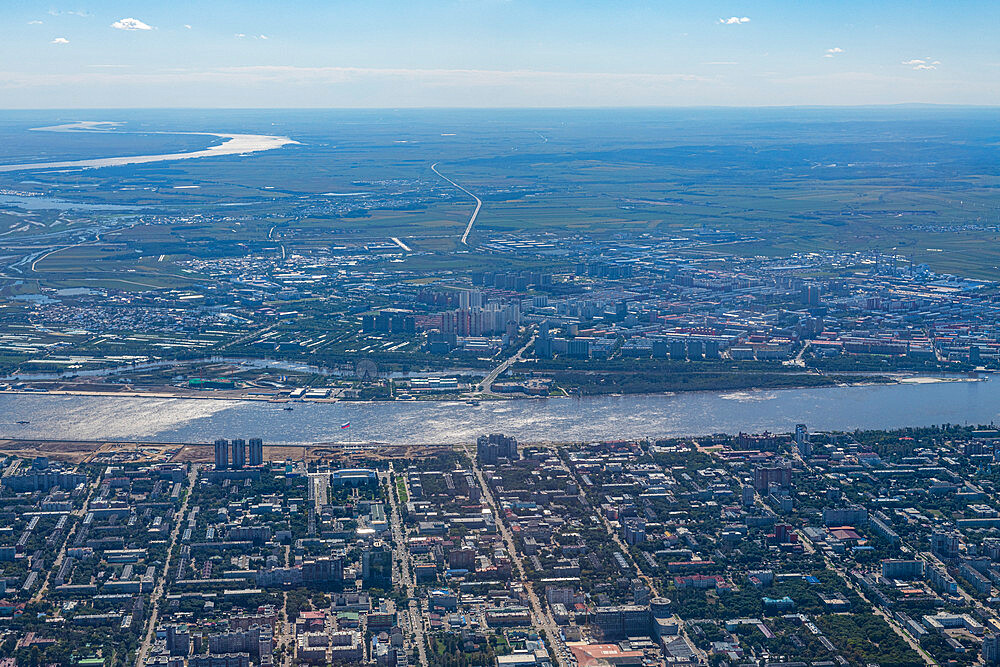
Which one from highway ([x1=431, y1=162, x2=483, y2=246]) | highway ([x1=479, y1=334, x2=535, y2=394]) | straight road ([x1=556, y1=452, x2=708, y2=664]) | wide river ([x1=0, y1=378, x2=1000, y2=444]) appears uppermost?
straight road ([x1=556, y1=452, x2=708, y2=664])

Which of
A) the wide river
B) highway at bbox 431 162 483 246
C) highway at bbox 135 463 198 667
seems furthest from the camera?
highway at bbox 431 162 483 246

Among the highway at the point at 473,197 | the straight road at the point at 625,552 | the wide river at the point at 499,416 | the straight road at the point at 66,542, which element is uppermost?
the straight road at the point at 625,552

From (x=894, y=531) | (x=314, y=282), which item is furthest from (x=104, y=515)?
(x=314, y=282)

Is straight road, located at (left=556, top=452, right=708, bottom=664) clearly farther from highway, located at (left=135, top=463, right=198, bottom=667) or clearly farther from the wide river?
highway, located at (left=135, top=463, right=198, bottom=667)

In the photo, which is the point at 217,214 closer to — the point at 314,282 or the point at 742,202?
the point at 314,282

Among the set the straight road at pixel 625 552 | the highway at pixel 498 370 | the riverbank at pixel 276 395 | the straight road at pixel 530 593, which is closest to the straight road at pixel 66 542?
the riverbank at pixel 276 395

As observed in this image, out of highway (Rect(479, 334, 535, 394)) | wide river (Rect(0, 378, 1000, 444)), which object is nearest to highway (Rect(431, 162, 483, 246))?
highway (Rect(479, 334, 535, 394))

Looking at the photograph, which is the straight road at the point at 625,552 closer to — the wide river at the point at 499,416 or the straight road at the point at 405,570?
the wide river at the point at 499,416
